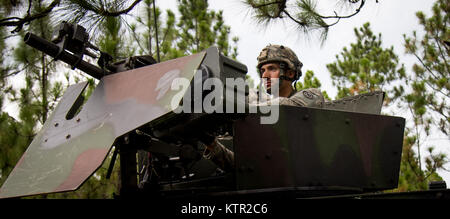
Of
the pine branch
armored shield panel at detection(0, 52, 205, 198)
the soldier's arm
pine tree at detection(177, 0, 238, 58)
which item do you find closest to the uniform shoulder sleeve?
the soldier's arm

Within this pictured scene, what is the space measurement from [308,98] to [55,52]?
2.01 meters

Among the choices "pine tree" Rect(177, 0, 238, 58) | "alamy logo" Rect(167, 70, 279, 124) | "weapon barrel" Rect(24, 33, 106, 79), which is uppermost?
"pine tree" Rect(177, 0, 238, 58)

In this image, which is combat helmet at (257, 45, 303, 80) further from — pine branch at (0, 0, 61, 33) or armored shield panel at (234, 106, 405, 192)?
pine branch at (0, 0, 61, 33)

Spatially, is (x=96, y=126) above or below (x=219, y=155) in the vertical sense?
above

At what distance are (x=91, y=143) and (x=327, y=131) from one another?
5.21 ft

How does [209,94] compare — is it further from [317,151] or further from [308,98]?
[308,98]

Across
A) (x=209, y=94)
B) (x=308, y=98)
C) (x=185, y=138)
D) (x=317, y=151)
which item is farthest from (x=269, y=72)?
(x=209, y=94)

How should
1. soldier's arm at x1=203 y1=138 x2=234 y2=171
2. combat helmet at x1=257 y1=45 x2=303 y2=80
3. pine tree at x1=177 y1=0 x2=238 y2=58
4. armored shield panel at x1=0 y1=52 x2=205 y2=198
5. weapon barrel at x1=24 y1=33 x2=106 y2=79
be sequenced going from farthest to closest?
pine tree at x1=177 y1=0 x2=238 y2=58 → combat helmet at x1=257 y1=45 x2=303 y2=80 → soldier's arm at x1=203 y1=138 x2=234 y2=171 → weapon barrel at x1=24 y1=33 x2=106 y2=79 → armored shield panel at x1=0 y1=52 x2=205 y2=198

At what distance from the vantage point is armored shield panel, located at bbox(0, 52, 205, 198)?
9.47 feet

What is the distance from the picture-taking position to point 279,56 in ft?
15.5

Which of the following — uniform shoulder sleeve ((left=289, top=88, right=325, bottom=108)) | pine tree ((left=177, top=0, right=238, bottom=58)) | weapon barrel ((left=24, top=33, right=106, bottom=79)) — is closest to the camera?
weapon barrel ((left=24, top=33, right=106, bottom=79))

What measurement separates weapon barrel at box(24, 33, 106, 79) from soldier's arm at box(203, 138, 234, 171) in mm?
875

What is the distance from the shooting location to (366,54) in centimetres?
1434

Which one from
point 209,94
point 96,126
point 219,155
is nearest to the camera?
point 209,94
